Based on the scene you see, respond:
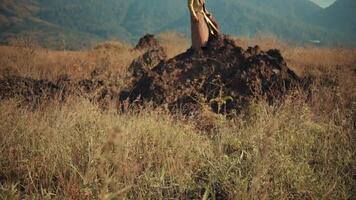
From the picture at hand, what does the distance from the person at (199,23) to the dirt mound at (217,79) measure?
20 centimetres

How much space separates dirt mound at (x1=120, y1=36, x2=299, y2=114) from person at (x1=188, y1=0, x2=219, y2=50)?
196 millimetres

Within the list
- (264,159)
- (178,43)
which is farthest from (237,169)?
(178,43)

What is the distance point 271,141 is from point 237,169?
16.9 inches

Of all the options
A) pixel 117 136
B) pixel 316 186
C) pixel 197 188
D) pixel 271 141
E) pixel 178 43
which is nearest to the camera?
pixel 117 136

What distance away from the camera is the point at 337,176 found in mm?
3648

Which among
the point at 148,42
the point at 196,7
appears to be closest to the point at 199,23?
the point at 196,7

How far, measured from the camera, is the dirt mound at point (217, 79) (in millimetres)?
7328

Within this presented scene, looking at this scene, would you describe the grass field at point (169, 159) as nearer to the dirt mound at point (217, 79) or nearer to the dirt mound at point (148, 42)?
the dirt mound at point (217, 79)

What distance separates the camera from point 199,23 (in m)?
8.70

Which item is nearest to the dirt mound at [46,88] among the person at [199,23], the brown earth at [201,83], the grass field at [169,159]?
the brown earth at [201,83]

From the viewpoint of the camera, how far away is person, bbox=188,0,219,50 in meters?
8.71

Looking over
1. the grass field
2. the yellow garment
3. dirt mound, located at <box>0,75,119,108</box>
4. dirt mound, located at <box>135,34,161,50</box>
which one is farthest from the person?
dirt mound, located at <box>135,34,161,50</box>

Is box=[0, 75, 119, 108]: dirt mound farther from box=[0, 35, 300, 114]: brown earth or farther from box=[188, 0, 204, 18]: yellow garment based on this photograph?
box=[188, 0, 204, 18]: yellow garment

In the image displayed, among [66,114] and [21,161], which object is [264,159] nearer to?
[21,161]
